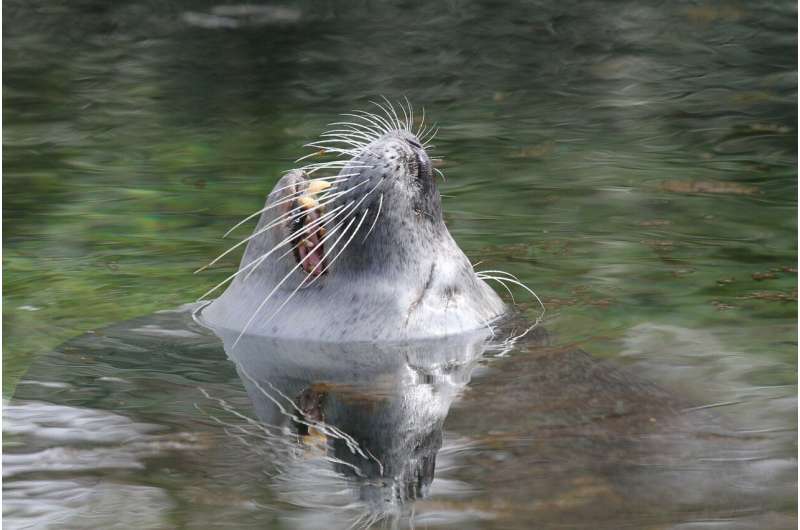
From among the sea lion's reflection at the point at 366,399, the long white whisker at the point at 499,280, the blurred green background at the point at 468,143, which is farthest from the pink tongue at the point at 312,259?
the blurred green background at the point at 468,143

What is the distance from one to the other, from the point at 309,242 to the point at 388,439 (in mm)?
1515

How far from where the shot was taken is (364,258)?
20.9 feet

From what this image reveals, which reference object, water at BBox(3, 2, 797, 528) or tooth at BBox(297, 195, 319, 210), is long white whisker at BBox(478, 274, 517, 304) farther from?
tooth at BBox(297, 195, 319, 210)

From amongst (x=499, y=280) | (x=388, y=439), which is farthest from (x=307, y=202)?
(x=388, y=439)

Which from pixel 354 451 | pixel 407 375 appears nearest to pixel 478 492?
pixel 354 451

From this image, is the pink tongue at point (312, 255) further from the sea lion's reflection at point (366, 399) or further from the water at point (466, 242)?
the water at point (466, 242)

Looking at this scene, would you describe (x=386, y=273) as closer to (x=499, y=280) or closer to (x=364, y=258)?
(x=364, y=258)

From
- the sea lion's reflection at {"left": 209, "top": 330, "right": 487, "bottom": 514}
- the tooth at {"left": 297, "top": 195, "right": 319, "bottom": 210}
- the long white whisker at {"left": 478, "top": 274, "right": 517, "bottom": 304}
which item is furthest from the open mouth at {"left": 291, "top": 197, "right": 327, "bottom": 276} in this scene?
the long white whisker at {"left": 478, "top": 274, "right": 517, "bottom": 304}

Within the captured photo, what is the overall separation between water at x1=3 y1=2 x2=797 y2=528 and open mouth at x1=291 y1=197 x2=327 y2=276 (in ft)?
1.85

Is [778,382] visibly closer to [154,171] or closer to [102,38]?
[154,171]

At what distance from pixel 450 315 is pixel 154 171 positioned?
4.23m

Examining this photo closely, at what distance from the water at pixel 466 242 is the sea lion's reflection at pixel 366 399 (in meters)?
0.04

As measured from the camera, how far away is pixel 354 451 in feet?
16.5

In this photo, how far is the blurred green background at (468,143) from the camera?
7.41 m
